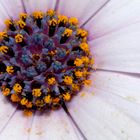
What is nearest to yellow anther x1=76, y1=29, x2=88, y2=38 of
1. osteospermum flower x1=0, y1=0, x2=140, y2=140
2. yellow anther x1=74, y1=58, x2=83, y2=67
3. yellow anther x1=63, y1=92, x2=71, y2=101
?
osteospermum flower x1=0, y1=0, x2=140, y2=140

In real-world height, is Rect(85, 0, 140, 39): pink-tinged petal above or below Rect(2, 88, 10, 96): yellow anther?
above

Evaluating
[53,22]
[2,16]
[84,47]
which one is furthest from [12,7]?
[84,47]

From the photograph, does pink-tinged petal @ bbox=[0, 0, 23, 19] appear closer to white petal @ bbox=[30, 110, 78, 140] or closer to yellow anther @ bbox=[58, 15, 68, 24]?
yellow anther @ bbox=[58, 15, 68, 24]

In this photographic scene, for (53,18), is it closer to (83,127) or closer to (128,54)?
(128,54)

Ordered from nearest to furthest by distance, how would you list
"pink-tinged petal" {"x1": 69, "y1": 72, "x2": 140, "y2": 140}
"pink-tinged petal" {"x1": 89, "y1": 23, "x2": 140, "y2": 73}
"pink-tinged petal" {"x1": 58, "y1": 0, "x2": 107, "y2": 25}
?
"pink-tinged petal" {"x1": 69, "y1": 72, "x2": 140, "y2": 140} → "pink-tinged petal" {"x1": 89, "y1": 23, "x2": 140, "y2": 73} → "pink-tinged petal" {"x1": 58, "y1": 0, "x2": 107, "y2": 25}

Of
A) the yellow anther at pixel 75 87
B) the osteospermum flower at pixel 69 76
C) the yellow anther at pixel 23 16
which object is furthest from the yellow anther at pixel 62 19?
the yellow anther at pixel 75 87

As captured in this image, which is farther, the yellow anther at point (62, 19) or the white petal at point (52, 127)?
the yellow anther at point (62, 19)

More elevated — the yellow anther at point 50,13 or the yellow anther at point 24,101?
the yellow anther at point 50,13

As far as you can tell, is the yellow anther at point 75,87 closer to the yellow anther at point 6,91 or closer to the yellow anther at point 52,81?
the yellow anther at point 52,81
